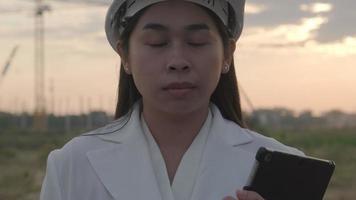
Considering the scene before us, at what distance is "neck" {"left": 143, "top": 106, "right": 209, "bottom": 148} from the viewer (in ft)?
7.49

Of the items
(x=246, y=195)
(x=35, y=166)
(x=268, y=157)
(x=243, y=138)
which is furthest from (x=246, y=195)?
(x=35, y=166)

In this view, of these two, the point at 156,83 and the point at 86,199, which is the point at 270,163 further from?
the point at 86,199

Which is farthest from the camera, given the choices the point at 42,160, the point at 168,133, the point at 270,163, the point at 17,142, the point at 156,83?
the point at 17,142

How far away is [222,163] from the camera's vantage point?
2264 mm

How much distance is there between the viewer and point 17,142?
33125mm

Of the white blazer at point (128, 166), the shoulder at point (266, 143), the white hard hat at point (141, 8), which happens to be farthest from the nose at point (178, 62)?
the shoulder at point (266, 143)

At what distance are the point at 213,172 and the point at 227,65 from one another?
1.14ft

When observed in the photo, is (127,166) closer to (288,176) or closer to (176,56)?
(176,56)

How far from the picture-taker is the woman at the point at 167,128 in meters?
2.12

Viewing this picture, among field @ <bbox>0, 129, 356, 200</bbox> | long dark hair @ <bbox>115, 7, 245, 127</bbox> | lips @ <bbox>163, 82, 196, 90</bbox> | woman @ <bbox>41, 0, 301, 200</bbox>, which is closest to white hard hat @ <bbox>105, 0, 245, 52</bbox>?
woman @ <bbox>41, 0, 301, 200</bbox>

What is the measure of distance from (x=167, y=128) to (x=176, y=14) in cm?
37

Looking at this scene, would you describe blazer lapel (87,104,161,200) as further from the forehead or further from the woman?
the forehead

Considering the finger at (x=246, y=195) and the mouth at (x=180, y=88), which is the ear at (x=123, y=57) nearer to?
the mouth at (x=180, y=88)

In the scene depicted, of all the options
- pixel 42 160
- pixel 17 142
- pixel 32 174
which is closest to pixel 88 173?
pixel 32 174
